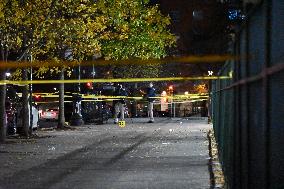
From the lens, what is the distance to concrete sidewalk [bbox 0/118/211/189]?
10195 mm

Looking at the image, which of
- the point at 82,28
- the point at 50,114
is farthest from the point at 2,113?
the point at 50,114

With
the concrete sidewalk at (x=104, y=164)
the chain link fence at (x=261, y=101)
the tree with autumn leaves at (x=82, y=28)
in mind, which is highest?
the tree with autumn leaves at (x=82, y=28)

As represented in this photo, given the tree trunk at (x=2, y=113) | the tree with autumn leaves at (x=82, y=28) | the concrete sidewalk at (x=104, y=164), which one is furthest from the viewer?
the tree with autumn leaves at (x=82, y=28)

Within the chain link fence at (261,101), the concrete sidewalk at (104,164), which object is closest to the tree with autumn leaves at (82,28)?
the concrete sidewalk at (104,164)

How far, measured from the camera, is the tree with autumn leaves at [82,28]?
769 inches

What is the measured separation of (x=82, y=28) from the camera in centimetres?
2162

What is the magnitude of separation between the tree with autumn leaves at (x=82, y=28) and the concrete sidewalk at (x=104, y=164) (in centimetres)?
325

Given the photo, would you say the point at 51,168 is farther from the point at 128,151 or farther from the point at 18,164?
the point at 128,151

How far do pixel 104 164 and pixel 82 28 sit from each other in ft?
30.6

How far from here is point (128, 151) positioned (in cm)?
1620

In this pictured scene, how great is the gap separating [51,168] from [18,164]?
1110 mm

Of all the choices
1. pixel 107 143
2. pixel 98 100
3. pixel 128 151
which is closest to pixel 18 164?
pixel 128 151

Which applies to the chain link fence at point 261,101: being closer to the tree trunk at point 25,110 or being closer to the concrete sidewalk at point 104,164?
the concrete sidewalk at point 104,164

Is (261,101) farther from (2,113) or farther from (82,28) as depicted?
(82,28)
